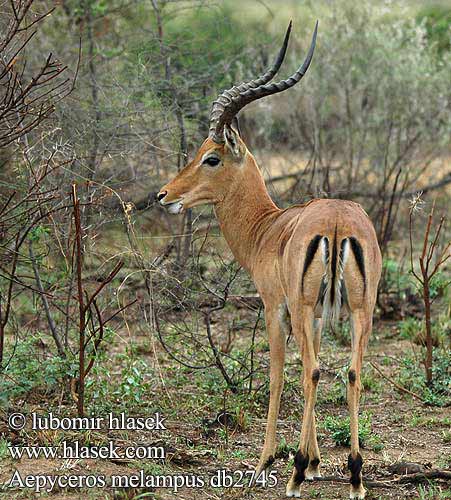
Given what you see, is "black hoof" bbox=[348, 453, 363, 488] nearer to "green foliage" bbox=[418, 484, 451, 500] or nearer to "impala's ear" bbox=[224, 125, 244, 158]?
"green foliage" bbox=[418, 484, 451, 500]

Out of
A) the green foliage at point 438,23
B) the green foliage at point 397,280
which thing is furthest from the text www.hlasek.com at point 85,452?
the green foliage at point 438,23

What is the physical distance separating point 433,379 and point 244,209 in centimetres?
234

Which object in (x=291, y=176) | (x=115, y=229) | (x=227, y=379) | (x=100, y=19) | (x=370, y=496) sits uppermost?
(x=100, y=19)

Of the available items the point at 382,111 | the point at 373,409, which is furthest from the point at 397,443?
the point at 382,111

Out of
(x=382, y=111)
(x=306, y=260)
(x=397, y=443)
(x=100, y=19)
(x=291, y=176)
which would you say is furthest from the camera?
(x=382, y=111)

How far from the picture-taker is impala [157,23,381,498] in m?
4.71

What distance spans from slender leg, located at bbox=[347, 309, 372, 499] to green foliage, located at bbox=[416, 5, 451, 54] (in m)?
13.1

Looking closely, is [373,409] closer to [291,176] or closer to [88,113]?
[88,113]

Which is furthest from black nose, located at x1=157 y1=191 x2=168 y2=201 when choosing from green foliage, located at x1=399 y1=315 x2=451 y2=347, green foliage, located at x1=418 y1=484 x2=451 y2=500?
green foliage, located at x1=399 y1=315 x2=451 y2=347

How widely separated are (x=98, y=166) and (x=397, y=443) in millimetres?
3136

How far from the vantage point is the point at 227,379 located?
671cm

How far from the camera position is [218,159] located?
581 cm

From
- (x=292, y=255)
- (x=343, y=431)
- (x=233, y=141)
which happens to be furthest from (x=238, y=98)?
(x=343, y=431)

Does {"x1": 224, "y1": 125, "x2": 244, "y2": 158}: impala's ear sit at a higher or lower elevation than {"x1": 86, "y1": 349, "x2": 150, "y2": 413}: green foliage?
higher
